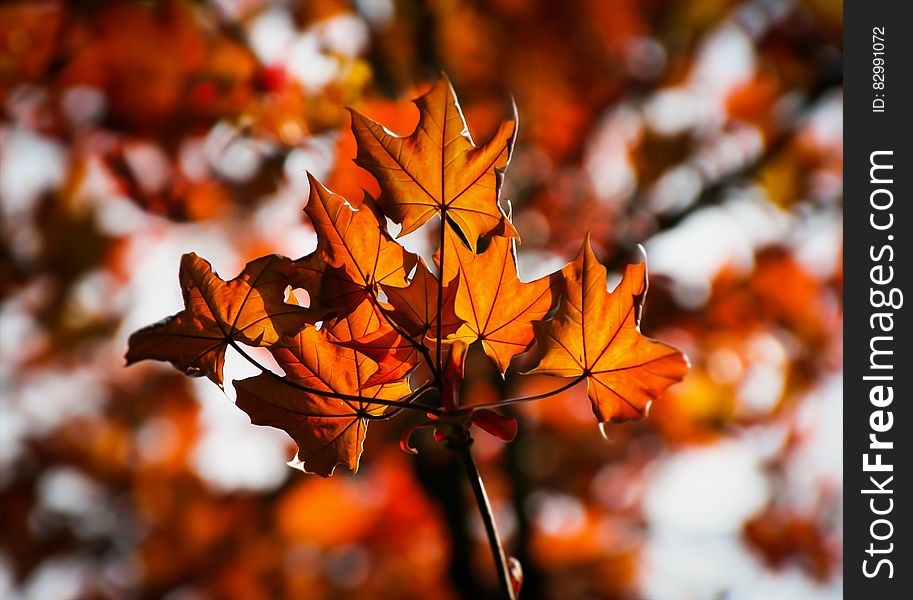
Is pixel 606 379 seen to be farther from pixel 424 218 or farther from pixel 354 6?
pixel 354 6

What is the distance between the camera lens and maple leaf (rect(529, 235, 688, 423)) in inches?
21.7

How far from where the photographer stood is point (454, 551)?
234cm

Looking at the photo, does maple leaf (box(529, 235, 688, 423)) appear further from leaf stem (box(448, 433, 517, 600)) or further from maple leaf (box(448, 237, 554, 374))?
leaf stem (box(448, 433, 517, 600))

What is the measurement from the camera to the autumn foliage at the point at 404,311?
1.82 feet

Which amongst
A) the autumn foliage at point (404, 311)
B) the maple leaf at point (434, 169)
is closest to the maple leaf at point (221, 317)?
the autumn foliage at point (404, 311)

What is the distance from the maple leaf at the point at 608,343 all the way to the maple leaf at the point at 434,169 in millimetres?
88

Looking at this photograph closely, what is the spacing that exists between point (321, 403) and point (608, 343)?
0.25 meters

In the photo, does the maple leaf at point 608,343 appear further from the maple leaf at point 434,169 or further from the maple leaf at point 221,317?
the maple leaf at point 221,317

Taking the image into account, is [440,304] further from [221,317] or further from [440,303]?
[221,317]

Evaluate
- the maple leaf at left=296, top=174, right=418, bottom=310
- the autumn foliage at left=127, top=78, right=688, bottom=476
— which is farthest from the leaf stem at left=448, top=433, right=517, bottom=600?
the maple leaf at left=296, top=174, right=418, bottom=310

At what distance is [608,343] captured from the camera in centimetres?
57

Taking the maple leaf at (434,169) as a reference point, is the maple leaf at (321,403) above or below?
below

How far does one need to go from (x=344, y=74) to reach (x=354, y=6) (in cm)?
90

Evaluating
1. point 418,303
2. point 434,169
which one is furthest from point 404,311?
point 434,169
